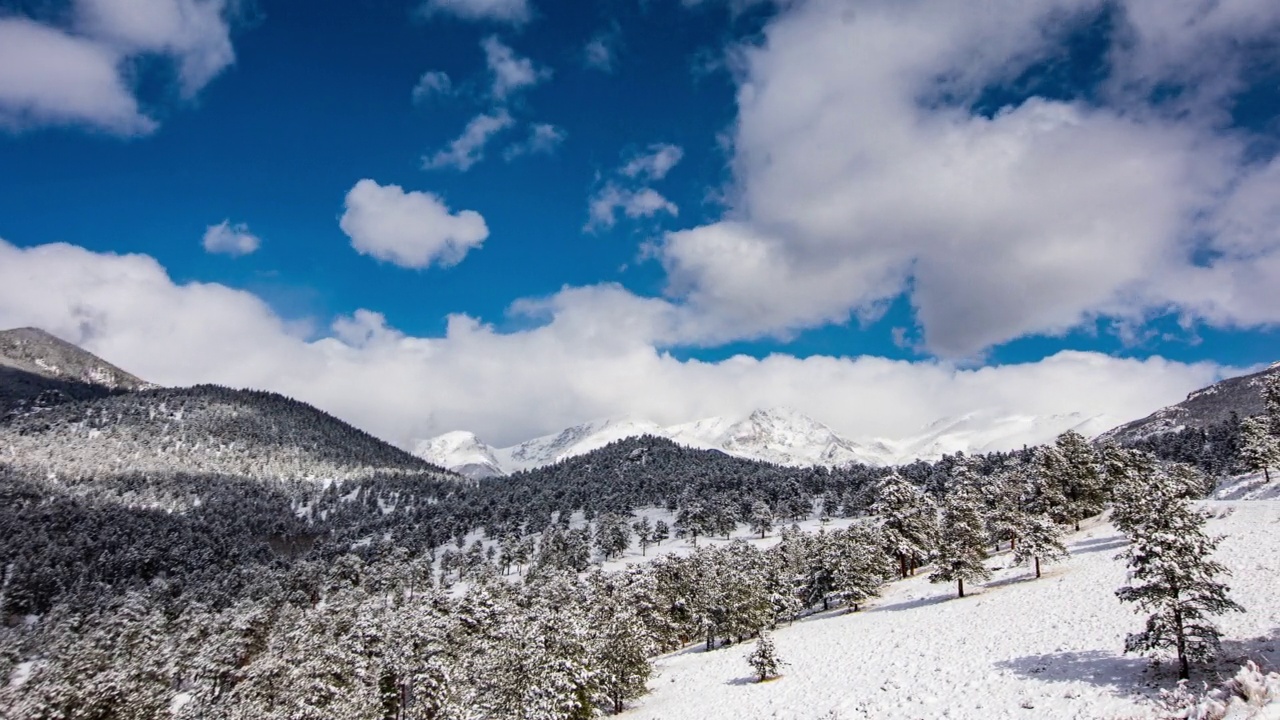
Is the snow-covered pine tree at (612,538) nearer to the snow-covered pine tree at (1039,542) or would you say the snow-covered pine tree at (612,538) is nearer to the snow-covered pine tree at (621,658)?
the snow-covered pine tree at (621,658)

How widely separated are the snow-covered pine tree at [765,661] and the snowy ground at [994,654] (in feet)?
4.05

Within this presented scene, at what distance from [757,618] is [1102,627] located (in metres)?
32.0

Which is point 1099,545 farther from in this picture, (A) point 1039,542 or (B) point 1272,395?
(B) point 1272,395

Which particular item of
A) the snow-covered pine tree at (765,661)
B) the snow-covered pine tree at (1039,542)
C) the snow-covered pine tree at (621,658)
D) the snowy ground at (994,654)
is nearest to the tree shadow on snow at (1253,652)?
the snowy ground at (994,654)

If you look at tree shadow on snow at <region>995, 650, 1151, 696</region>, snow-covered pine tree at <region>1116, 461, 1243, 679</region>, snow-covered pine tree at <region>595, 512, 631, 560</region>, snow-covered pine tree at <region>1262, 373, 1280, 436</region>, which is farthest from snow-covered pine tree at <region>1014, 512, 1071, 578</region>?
snow-covered pine tree at <region>595, 512, 631, 560</region>

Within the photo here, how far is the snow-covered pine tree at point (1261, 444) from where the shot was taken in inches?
3036

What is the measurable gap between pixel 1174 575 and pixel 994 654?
491 inches

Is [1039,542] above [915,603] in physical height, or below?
above

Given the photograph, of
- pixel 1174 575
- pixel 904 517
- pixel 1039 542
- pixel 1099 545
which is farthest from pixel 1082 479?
pixel 1174 575

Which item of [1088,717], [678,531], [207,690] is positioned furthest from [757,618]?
[678,531]

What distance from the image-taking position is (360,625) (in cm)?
7319

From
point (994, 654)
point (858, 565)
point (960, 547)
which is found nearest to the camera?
point (994, 654)

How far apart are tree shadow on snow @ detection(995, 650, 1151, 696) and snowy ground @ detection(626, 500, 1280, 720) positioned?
5 centimetres

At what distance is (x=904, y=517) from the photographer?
245ft
